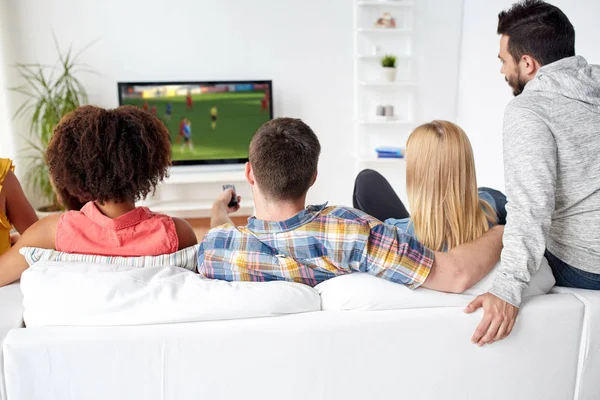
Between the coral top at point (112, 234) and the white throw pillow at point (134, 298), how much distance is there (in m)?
0.15

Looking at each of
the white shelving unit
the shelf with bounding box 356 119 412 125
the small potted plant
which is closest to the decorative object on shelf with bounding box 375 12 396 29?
the white shelving unit

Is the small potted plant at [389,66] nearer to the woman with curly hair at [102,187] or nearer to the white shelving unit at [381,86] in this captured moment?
the white shelving unit at [381,86]

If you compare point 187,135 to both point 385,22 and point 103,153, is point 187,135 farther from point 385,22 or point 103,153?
point 103,153

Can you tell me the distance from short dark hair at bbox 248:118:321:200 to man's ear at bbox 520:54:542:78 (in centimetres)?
70

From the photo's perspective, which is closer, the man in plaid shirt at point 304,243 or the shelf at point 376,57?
the man in plaid shirt at point 304,243

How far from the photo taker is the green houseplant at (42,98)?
4570 millimetres

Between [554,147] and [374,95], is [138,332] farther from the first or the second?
[374,95]

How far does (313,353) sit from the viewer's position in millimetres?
1308

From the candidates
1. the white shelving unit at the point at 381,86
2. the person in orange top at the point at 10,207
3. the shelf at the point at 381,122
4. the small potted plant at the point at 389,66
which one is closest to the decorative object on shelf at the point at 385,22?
the white shelving unit at the point at 381,86

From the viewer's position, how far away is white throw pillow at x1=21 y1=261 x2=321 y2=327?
1.28 meters

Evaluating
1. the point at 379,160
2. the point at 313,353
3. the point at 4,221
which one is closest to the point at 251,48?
the point at 379,160

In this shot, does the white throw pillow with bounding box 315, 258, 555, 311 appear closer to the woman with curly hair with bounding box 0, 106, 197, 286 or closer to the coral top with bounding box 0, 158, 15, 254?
the woman with curly hair with bounding box 0, 106, 197, 286

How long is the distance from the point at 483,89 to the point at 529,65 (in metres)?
3.21

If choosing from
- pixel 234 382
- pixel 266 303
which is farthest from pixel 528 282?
pixel 234 382
